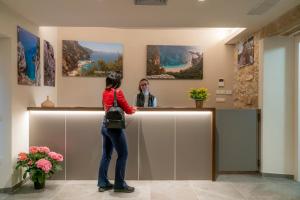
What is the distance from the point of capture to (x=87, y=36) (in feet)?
19.8

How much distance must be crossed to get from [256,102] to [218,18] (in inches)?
63.6

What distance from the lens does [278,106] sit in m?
4.64

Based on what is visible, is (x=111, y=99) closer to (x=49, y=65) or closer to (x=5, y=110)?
(x=5, y=110)

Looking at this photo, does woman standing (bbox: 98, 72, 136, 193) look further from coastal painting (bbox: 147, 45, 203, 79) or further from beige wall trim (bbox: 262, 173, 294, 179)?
coastal painting (bbox: 147, 45, 203, 79)

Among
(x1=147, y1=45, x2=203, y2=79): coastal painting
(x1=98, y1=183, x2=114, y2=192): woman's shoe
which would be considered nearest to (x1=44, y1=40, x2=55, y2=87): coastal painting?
(x1=147, y1=45, x2=203, y2=79): coastal painting

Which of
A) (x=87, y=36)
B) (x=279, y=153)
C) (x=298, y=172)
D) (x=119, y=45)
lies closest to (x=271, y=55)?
(x=279, y=153)

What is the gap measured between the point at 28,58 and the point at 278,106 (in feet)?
12.6

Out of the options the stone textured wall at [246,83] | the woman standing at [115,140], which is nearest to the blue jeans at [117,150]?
the woman standing at [115,140]

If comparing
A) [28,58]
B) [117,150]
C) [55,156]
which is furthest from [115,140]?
[28,58]

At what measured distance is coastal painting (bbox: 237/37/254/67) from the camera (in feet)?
16.9

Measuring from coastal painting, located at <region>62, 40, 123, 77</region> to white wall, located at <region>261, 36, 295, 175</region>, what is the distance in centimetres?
289

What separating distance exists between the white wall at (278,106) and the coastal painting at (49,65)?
3585 millimetres

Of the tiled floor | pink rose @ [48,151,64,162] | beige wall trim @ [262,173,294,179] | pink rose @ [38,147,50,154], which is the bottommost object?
the tiled floor

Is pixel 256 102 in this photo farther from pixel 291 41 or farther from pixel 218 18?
pixel 218 18
